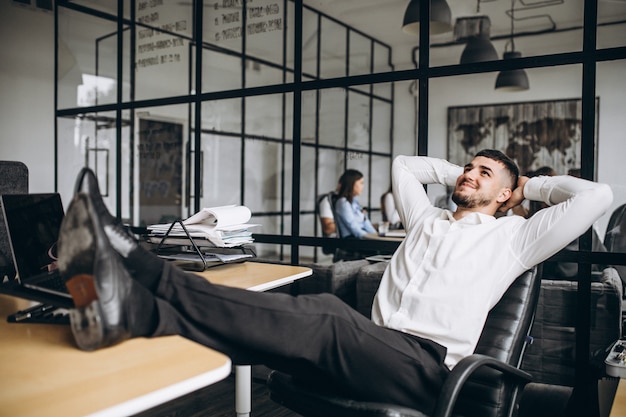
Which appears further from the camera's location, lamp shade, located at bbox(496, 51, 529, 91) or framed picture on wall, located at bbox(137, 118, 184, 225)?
lamp shade, located at bbox(496, 51, 529, 91)

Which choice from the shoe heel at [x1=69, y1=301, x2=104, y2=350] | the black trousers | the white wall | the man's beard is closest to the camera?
the shoe heel at [x1=69, y1=301, x2=104, y2=350]

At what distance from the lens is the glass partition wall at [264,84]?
2154mm

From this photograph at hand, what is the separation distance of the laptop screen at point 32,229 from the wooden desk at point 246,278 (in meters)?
0.53

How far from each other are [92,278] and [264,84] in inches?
90.8

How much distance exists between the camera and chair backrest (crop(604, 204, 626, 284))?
207cm

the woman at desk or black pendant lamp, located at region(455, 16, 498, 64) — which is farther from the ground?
black pendant lamp, located at region(455, 16, 498, 64)

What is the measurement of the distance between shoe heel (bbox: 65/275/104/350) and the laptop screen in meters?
0.58

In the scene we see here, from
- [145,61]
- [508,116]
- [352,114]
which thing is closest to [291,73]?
[145,61]

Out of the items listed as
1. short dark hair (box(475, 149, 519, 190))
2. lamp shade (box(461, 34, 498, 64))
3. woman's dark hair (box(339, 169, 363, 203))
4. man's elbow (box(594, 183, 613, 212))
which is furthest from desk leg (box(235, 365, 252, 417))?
lamp shade (box(461, 34, 498, 64))

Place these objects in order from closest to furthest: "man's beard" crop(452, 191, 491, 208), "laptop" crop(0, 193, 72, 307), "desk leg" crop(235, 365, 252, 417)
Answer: "laptop" crop(0, 193, 72, 307)
"man's beard" crop(452, 191, 491, 208)
"desk leg" crop(235, 365, 252, 417)

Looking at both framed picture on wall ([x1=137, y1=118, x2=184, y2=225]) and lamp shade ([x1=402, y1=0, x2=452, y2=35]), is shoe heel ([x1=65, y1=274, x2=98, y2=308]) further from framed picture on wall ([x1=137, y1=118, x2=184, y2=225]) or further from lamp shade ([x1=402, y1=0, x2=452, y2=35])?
framed picture on wall ([x1=137, y1=118, x2=184, y2=225])

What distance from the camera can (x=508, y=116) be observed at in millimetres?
Answer: 8258

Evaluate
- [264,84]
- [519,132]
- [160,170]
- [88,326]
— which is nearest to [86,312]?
[88,326]

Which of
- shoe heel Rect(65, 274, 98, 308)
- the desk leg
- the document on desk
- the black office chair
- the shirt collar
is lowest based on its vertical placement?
the desk leg
